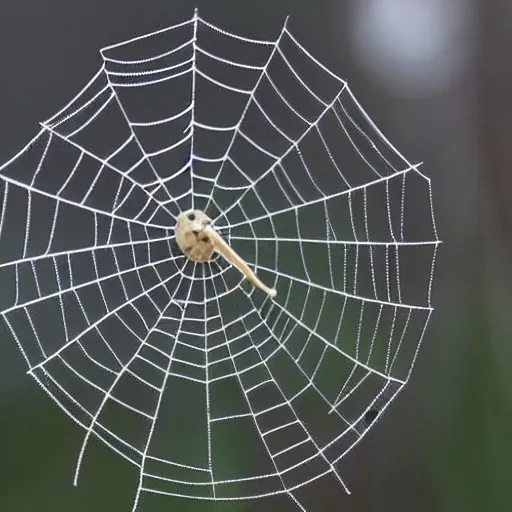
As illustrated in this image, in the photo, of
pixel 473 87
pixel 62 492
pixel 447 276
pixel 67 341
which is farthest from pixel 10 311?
pixel 473 87

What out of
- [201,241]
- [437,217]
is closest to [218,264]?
[201,241]

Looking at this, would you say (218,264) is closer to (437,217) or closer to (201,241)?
(201,241)

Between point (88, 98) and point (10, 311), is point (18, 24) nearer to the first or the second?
point (88, 98)

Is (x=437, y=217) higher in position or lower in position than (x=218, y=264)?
higher

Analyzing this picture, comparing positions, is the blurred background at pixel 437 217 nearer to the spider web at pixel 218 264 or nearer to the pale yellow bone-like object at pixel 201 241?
the spider web at pixel 218 264

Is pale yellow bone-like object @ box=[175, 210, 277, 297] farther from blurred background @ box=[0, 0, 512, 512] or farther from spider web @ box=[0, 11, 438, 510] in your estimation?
blurred background @ box=[0, 0, 512, 512]

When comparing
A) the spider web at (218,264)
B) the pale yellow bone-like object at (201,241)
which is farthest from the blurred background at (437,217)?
the pale yellow bone-like object at (201,241)

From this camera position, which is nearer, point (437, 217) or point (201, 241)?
→ point (201, 241)
